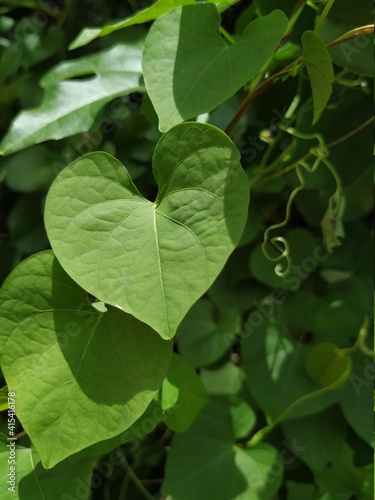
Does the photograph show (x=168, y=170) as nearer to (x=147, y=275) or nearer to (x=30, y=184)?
(x=147, y=275)

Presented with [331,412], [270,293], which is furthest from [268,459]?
[270,293]

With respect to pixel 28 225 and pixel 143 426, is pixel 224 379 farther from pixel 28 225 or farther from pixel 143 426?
pixel 28 225

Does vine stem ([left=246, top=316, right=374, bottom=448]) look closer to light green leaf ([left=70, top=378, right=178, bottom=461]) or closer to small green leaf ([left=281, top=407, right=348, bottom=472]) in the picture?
small green leaf ([left=281, top=407, right=348, bottom=472])

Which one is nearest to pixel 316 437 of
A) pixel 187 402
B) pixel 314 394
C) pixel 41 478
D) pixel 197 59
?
pixel 314 394

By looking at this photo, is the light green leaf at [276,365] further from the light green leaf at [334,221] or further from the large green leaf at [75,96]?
the large green leaf at [75,96]

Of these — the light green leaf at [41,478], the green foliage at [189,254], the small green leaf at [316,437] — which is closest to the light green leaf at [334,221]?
the green foliage at [189,254]

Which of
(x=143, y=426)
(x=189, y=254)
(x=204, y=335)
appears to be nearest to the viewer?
(x=189, y=254)
